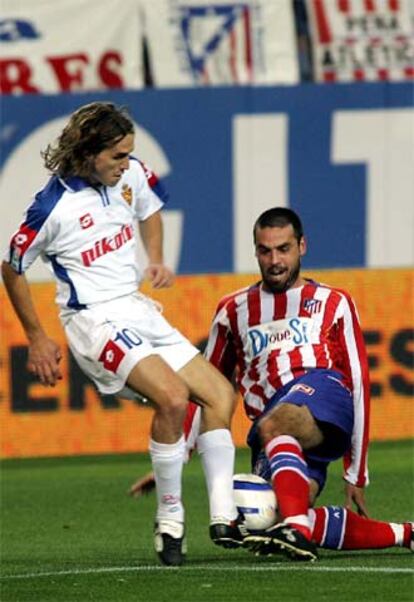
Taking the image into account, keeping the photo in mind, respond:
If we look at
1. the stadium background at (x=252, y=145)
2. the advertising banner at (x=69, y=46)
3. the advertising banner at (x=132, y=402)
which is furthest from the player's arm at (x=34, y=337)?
the advertising banner at (x=69, y=46)

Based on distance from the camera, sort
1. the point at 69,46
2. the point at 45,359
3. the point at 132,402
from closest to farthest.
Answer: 1. the point at 45,359
2. the point at 132,402
3. the point at 69,46

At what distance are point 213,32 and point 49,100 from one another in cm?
163

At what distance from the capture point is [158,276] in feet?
25.7

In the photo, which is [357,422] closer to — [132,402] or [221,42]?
[132,402]

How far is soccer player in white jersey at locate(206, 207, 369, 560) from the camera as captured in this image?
770cm

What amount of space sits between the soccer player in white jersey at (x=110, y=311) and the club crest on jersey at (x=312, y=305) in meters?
0.51

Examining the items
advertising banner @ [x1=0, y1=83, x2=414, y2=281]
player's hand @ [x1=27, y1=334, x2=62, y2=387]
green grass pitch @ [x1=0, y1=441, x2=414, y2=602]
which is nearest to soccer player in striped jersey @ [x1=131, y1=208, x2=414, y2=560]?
green grass pitch @ [x1=0, y1=441, x2=414, y2=602]

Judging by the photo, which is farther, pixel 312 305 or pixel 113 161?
pixel 312 305

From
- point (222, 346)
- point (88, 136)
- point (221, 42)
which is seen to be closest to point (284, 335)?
point (222, 346)

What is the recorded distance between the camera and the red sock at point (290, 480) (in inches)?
287

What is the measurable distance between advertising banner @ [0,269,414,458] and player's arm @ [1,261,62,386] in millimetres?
6085

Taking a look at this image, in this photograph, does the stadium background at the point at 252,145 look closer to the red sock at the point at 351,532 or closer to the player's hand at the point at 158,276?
the player's hand at the point at 158,276

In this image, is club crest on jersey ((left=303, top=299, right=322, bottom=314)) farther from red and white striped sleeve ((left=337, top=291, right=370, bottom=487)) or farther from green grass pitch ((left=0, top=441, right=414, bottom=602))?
green grass pitch ((left=0, top=441, right=414, bottom=602))

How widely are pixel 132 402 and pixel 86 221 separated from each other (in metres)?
6.05
